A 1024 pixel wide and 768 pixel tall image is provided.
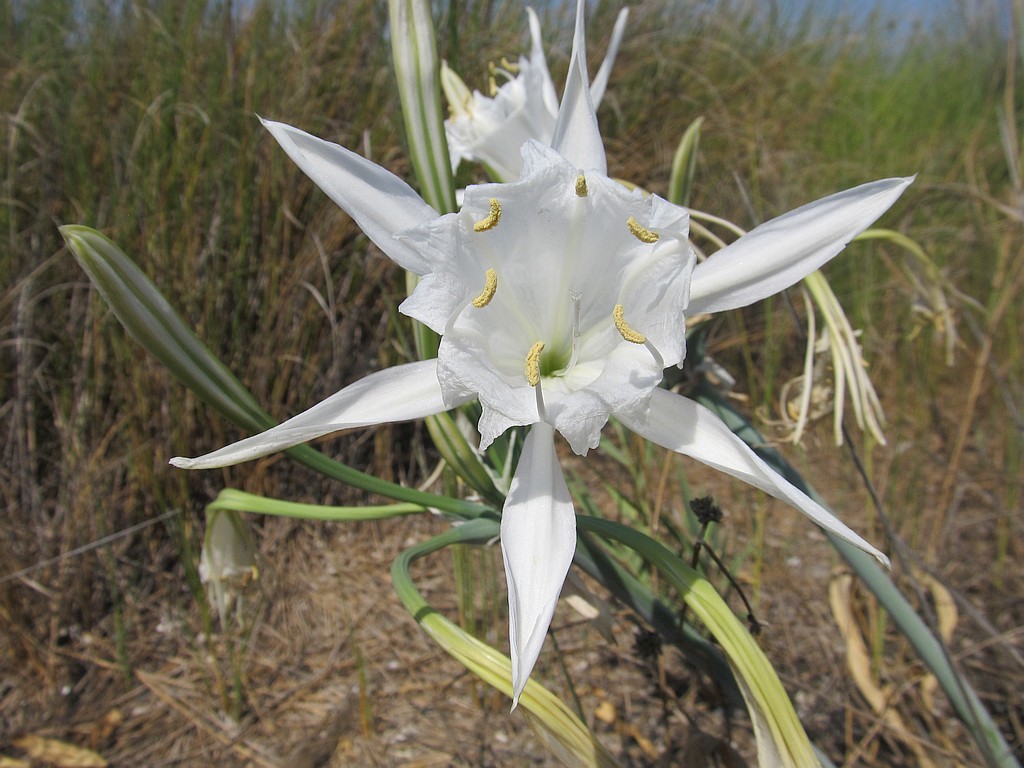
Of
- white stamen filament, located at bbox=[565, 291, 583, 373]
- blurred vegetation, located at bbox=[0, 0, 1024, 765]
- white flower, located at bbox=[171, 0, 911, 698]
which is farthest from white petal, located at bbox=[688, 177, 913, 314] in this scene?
blurred vegetation, located at bbox=[0, 0, 1024, 765]

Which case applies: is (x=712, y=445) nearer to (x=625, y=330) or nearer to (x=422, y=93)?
(x=625, y=330)

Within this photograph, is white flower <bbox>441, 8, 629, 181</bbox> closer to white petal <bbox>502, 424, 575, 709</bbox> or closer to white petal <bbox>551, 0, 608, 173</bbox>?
white petal <bbox>551, 0, 608, 173</bbox>

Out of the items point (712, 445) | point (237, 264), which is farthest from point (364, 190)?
point (237, 264)

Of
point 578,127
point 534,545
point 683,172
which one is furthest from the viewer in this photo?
point 683,172

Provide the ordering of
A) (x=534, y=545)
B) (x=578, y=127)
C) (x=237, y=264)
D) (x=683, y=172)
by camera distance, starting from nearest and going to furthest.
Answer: (x=534, y=545), (x=578, y=127), (x=683, y=172), (x=237, y=264)

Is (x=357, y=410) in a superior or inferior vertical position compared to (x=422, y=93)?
inferior

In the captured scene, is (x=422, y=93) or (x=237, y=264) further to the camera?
(x=237, y=264)

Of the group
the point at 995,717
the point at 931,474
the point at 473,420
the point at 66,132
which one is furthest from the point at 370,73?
the point at 995,717
